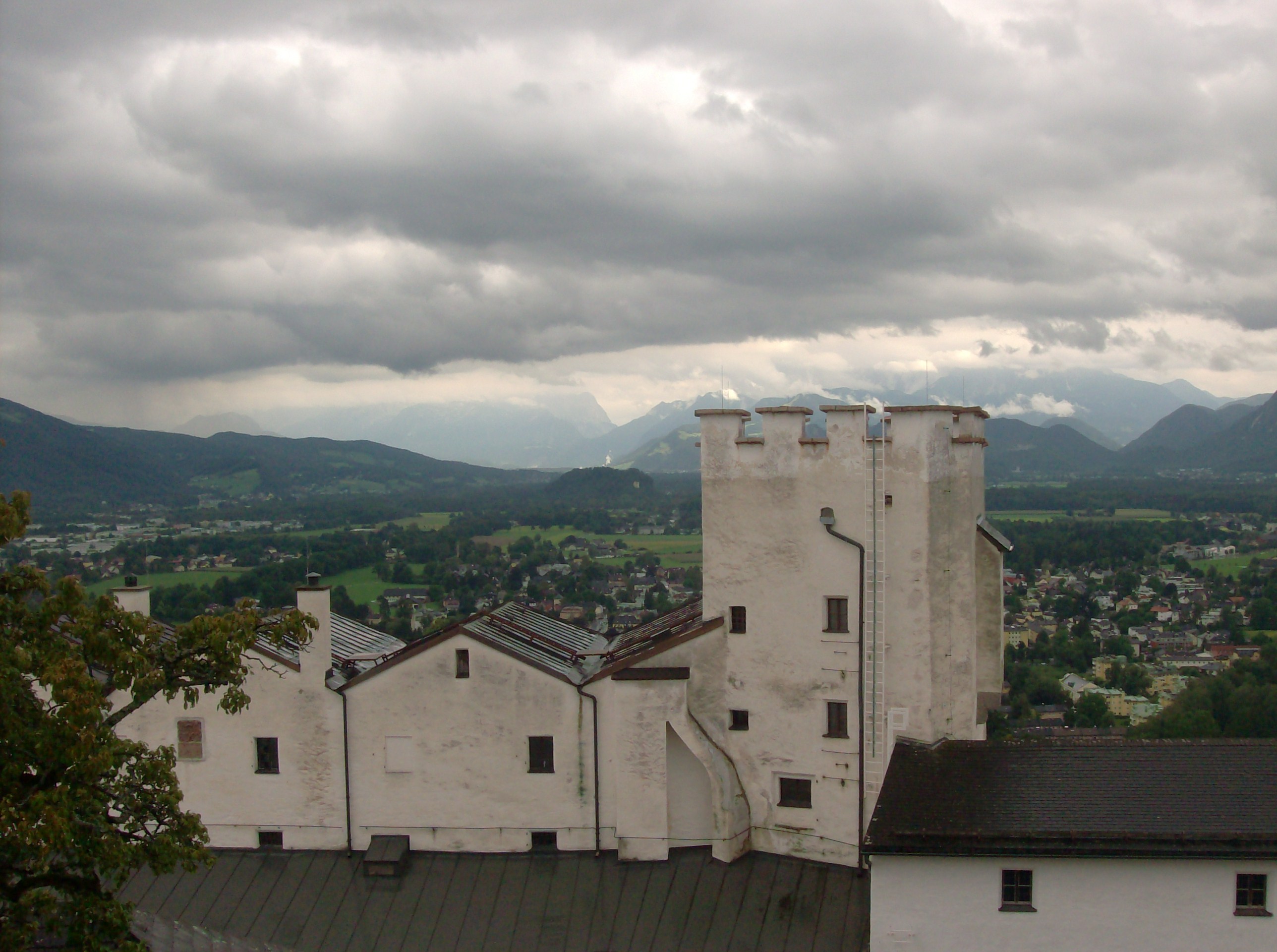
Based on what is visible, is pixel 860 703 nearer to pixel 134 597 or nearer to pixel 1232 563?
pixel 134 597

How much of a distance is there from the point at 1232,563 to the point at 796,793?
19070 cm

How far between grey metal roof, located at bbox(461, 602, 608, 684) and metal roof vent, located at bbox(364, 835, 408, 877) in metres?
5.08

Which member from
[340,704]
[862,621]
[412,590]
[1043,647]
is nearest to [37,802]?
[340,704]

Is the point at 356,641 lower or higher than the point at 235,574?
higher

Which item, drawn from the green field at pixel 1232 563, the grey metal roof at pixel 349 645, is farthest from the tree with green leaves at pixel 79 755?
the green field at pixel 1232 563

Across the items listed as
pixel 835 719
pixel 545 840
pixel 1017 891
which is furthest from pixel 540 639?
pixel 1017 891

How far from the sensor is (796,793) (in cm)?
2453

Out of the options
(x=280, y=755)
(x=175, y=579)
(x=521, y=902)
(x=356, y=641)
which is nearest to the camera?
(x=521, y=902)

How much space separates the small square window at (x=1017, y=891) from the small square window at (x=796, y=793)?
541cm

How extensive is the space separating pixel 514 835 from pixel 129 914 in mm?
11482

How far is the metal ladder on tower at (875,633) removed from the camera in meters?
23.5

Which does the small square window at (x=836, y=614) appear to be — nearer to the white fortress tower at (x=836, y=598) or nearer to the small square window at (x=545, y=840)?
the white fortress tower at (x=836, y=598)

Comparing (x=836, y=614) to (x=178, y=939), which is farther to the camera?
(x=836, y=614)

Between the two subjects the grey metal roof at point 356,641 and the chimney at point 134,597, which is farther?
the grey metal roof at point 356,641
